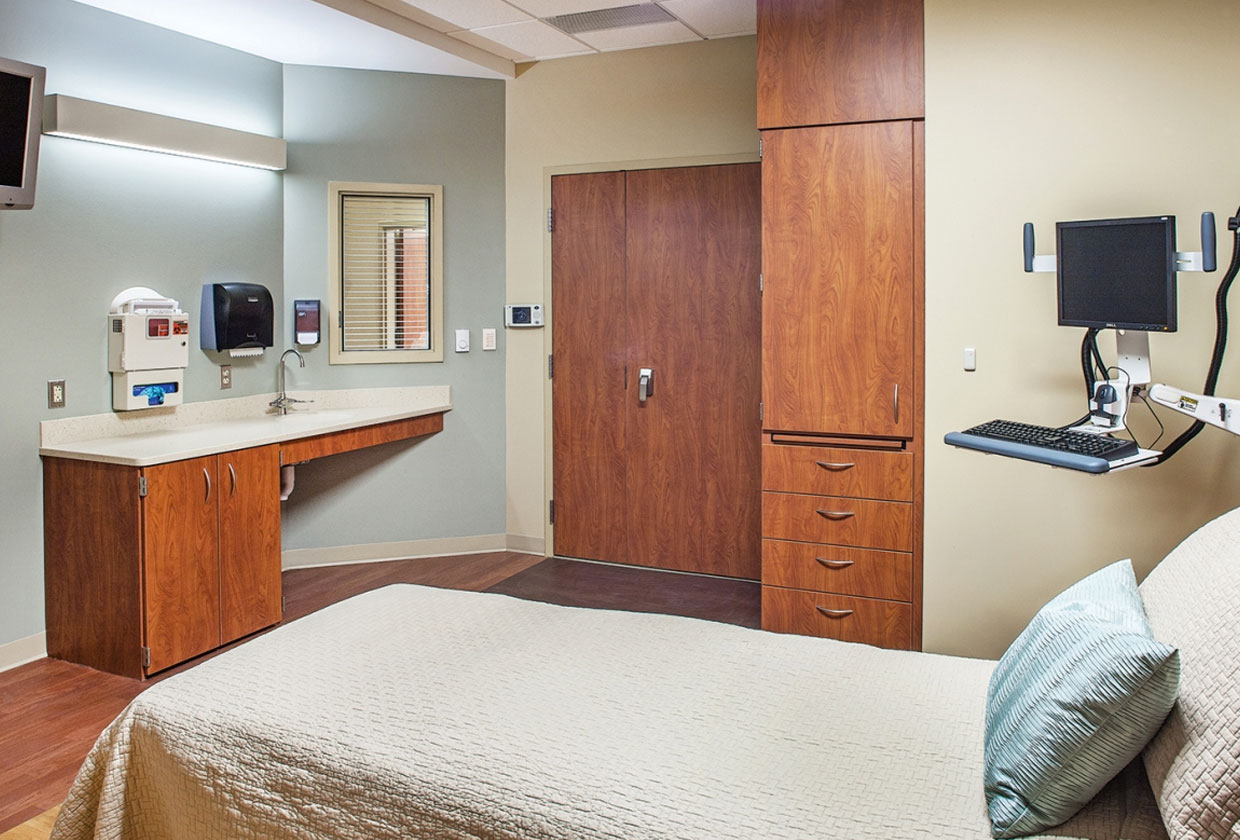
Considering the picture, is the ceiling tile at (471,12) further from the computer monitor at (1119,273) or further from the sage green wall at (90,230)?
the computer monitor at (1119,273)

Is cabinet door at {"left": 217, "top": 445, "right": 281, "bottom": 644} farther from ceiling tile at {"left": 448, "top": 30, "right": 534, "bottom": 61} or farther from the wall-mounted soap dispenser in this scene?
ceiling tile at {"left": 448, "top": 30, "right": 534, "bottom": 61}

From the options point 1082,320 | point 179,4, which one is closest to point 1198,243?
point 1082,320

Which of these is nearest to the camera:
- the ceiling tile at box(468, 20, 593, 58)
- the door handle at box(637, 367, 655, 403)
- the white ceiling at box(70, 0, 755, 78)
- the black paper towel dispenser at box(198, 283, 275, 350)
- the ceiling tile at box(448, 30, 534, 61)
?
the white ceiling at box(70, 0, 755, 78)

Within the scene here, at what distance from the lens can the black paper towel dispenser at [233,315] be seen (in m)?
4.38

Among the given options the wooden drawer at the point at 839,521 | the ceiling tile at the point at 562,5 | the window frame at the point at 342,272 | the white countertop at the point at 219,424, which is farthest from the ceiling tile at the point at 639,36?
the wooden drawer at the point at 839,521

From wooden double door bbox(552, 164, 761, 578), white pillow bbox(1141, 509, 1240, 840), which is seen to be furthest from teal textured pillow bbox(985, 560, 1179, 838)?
wooden double door bbox(552, 164, 761, 578)

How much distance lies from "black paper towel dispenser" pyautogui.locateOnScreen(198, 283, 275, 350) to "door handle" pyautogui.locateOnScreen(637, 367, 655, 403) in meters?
1.96

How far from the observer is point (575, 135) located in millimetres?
5090

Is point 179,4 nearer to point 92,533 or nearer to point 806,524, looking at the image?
point 92,533

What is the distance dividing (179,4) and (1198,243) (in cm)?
397

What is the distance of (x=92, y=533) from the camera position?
139 inches

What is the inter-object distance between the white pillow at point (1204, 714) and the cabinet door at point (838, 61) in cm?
220

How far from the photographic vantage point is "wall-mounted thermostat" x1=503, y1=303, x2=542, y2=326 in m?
5.23

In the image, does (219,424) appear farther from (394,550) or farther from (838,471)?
(838,471)
